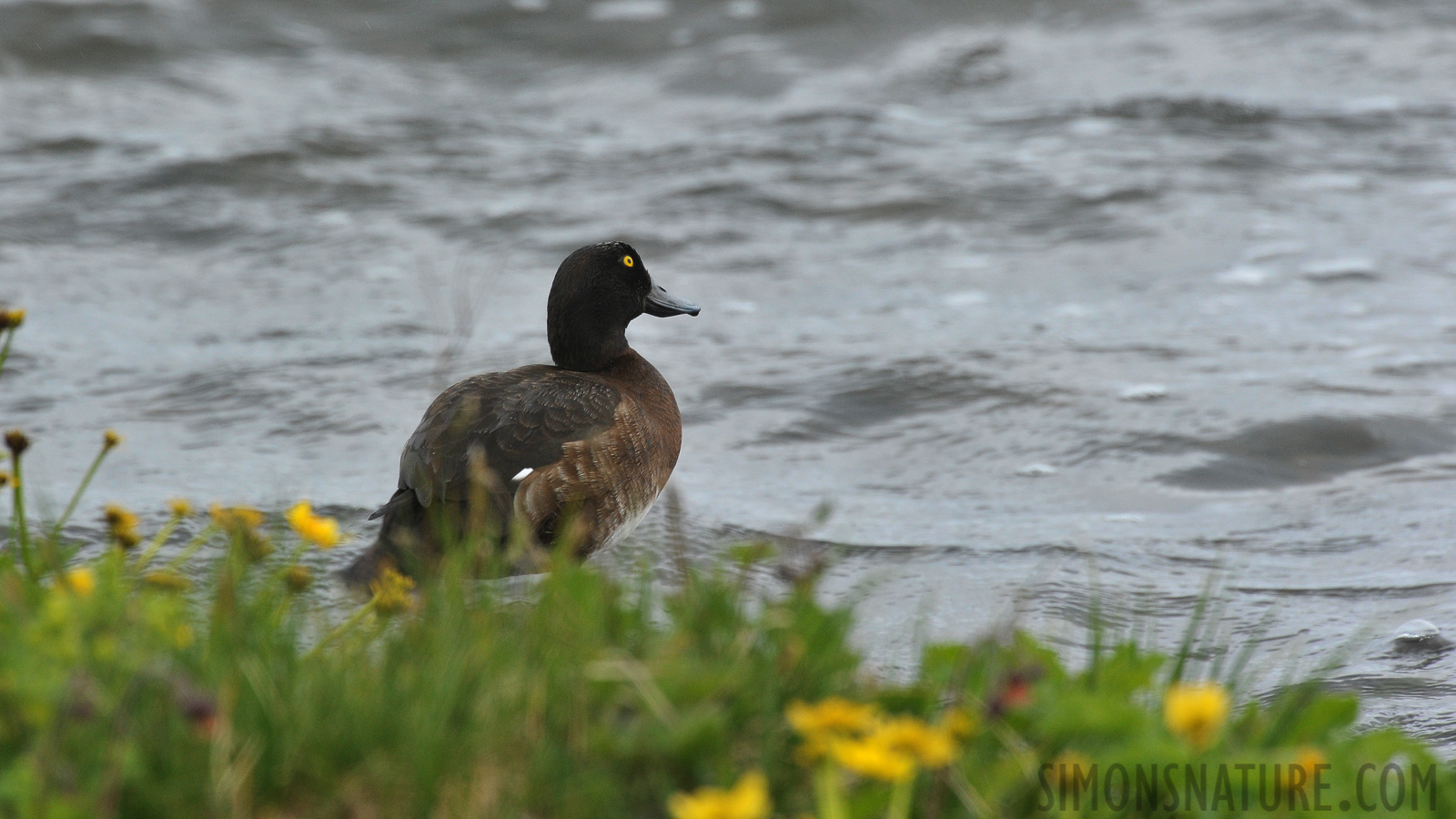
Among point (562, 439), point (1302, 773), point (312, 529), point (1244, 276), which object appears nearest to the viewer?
point (1302, 773)

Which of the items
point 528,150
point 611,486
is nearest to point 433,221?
point 528,150

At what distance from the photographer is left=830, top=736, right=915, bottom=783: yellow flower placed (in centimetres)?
178

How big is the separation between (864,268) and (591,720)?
719 cm

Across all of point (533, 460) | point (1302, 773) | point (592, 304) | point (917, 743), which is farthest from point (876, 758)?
point (592, 304)

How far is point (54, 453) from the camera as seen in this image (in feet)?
20.9

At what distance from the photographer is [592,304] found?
5.62 m

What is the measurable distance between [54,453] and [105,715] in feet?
15.5

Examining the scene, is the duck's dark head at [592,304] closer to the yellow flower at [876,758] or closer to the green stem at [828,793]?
the green stem at [828,793]

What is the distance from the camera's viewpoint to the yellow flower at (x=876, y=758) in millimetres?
1775

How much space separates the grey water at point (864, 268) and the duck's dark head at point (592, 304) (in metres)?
0.78

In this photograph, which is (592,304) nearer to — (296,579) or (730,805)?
(296,579)

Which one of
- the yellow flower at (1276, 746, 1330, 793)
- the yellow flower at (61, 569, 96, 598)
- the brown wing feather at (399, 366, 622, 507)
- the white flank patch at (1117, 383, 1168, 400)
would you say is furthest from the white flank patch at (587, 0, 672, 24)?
the yellow flower at (1276, 746, 1330, 793)

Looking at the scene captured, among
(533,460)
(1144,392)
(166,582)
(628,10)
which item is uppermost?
(628,10)

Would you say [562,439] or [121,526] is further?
[562,439]
